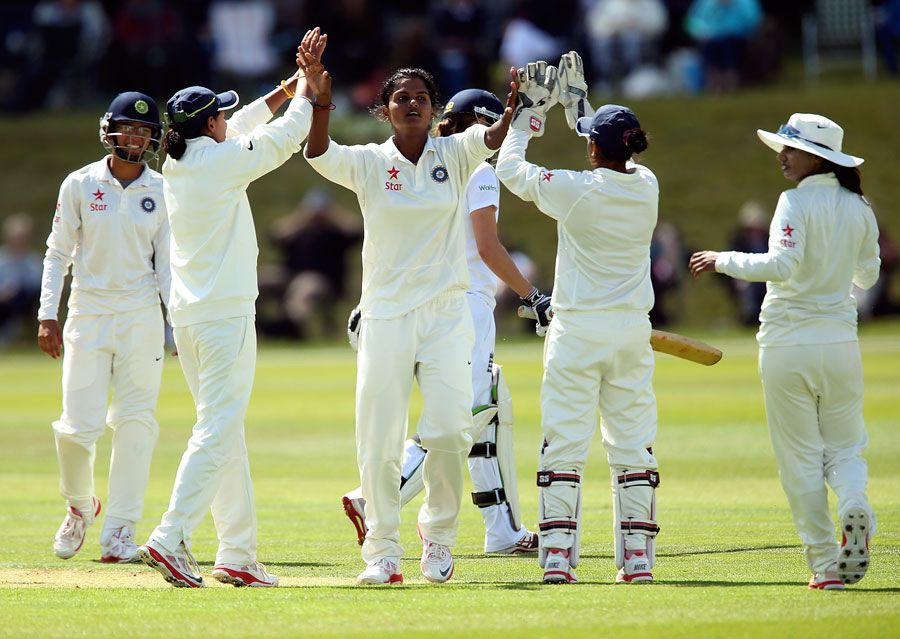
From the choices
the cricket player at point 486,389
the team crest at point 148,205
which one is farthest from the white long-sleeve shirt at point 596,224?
the team crest at point 148,205

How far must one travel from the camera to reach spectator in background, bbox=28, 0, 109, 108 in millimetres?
29562

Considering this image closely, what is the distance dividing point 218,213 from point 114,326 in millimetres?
1728

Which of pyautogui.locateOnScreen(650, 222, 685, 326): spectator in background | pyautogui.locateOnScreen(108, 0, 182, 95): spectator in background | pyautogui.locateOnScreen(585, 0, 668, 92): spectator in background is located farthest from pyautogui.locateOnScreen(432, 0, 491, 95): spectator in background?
pyautogui.locateOnScreen(650, 222, 685, 326): spectator in background

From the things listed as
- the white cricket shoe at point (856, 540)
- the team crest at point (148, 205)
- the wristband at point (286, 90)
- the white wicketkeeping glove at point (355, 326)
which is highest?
the wristband at point (286, 90)

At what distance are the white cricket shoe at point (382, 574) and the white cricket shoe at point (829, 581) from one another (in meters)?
1.93

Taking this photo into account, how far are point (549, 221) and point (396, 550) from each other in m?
20.7

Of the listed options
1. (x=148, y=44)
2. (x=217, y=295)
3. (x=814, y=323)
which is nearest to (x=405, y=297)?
(x=217, y=295)

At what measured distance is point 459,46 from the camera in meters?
27.8

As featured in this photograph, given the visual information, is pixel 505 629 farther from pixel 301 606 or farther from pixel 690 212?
pixel 690 212

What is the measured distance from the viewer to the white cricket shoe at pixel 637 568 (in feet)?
23.3

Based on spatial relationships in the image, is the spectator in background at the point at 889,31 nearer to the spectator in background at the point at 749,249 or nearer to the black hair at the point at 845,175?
the spectator in background at the point at 749,249

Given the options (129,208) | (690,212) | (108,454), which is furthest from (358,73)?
(129,208)

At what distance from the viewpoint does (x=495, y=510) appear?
8672mm

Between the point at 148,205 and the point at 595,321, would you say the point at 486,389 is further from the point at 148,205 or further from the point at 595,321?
the point at 148,205
